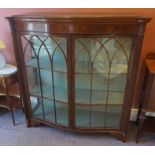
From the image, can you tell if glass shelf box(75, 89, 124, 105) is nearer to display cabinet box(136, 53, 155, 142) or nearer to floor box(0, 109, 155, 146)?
display cabinet box(136, 53, 155, 142)

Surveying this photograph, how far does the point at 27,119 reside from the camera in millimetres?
1907

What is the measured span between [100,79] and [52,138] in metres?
0.83

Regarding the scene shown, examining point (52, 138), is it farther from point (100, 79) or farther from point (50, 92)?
point (100, 79)

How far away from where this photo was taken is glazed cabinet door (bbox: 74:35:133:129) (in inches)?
53.6

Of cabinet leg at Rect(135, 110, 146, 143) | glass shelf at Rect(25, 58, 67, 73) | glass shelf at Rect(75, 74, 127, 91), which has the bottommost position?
cabinet leg at Rect(135, 110, 146, 143)

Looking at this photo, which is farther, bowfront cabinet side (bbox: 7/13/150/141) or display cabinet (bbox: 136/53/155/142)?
display cabinet (bbox: 136/53/155/142)

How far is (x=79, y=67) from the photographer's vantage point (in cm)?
147

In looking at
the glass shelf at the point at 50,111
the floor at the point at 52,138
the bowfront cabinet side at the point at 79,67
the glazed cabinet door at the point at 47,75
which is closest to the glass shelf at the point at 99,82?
the bowfront cabinet side at the point at 79,67

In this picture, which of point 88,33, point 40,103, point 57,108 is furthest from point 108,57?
point 40,103

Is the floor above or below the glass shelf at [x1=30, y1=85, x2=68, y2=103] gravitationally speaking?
below

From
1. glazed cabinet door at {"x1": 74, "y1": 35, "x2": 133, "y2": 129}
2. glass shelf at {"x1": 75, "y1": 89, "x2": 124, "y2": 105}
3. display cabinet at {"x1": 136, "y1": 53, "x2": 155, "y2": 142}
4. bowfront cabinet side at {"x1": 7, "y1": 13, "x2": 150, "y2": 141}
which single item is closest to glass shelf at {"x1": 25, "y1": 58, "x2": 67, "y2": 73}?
bowfront cabinet side at {"x1": 7, "y1": 13, "x2": 150, "y2": 141}

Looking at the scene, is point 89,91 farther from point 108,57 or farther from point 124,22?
point 124,22

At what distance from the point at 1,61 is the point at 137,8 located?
1.45 meters

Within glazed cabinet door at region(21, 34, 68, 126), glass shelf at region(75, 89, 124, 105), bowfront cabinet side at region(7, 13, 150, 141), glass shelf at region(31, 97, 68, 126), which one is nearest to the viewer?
bowfront cabinet side at region(7, 13, 150, 141)
